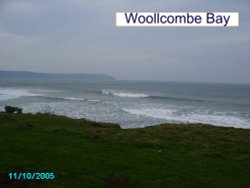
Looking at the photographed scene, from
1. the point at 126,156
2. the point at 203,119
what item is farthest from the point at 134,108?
the point at 126,156

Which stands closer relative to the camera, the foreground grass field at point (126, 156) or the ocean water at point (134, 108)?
the foreground grass field at point (126, 156)

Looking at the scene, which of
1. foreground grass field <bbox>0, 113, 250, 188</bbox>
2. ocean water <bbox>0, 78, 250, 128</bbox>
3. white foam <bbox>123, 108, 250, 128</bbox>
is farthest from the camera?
ocean water <bbox>0, 78, 250, 128</bbox>

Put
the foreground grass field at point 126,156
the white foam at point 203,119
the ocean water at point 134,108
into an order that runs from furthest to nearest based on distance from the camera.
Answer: the ocean water at point 134,108 < the white foam at point 203,119 < the foreground grass field at point 126,156

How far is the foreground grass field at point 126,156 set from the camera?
22.4ft

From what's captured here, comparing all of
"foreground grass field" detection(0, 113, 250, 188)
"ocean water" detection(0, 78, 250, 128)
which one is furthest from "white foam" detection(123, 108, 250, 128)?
"foreground grass field" detection(0, 113, 250, 188)

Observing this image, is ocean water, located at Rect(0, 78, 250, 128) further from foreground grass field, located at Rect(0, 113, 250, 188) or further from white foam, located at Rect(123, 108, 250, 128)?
foreground grass field, located at Rect(0, 113, 250, 188)

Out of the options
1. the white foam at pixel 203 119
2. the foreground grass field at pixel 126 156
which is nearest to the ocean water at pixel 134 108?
the white foam at pixel 203 119

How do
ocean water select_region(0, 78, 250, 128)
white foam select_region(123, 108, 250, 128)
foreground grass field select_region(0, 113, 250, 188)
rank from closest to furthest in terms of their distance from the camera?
foreground grass field select_region(0, 113, 250, 188) < white foam select_region(123, 108, 250, 128) < ocean water select_region(0, 78, 250, 128)

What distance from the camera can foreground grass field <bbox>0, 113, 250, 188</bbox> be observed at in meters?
6.82

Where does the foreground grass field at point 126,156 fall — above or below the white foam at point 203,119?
above

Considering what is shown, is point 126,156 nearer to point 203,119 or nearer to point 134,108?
point 203,119

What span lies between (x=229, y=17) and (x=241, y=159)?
12.9 feet

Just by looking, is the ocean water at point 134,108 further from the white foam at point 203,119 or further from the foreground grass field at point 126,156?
the foreground grass field at point 126,156

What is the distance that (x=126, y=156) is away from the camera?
859 centimetres
